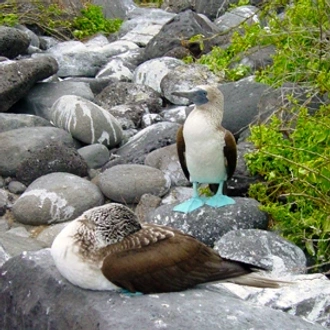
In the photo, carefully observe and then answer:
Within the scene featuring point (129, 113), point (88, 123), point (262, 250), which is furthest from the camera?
point (129, 113)

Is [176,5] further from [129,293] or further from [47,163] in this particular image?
[129,293]

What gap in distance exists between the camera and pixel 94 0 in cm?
1703

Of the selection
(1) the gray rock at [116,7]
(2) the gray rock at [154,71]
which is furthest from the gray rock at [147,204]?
(1) the gray rock at [116,7]

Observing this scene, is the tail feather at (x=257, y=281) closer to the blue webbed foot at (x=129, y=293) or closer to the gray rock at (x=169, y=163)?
the blue webbed foot at (x=129, y=293)

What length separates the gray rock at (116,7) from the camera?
16984 millimetres

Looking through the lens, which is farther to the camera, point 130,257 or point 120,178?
point 120,178

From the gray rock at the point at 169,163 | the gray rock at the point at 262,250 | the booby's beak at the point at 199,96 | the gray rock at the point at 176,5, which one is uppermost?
the booby's beak at the point at 199,96

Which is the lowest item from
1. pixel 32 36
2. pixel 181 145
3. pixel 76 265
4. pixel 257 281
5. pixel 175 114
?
pixel 32 36

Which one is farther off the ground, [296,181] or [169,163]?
[296,181]

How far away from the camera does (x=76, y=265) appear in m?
3.66

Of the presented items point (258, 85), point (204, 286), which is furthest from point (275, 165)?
point (204, 286)

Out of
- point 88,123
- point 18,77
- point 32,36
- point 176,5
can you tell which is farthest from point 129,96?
point 176,5

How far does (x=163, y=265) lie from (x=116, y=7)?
14.3m

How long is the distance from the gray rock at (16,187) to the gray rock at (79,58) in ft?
15.1
